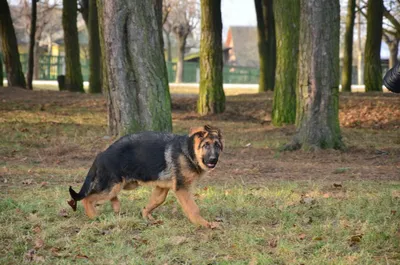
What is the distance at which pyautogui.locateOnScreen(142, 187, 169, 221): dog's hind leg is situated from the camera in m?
8.20

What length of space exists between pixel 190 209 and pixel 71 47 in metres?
22.4

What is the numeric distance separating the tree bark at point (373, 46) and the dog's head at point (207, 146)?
2250cm

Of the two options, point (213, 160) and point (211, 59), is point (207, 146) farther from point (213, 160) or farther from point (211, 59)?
point (211, 59)

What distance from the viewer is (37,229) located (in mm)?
7598

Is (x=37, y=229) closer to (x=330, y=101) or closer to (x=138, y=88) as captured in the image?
(x=138, y=88)

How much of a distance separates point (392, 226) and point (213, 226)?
186cm

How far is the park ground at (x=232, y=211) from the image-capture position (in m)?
6.84

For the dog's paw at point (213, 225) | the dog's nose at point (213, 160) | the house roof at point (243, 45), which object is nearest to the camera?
the dog's nose at point (213, 160)

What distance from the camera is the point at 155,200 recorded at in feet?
26.9

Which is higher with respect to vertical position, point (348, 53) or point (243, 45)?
point (243, 45)

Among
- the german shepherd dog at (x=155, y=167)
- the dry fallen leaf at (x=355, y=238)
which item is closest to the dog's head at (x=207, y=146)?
the german shepherd dog at (x=155, y=167)

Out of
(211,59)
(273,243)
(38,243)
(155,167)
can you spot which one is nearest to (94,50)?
(211,59)

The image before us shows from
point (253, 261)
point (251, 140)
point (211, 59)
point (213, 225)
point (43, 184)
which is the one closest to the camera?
point (253, 261)

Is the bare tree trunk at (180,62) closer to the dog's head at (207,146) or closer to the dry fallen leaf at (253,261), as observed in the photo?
the dog's head at (207,146)
